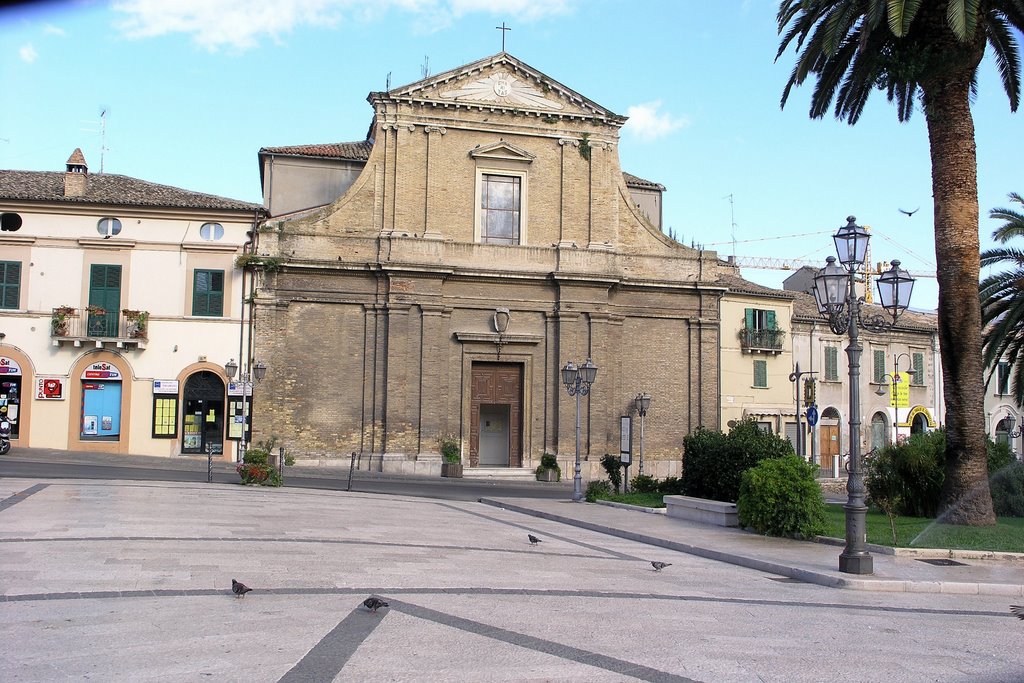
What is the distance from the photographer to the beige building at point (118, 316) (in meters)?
34.4

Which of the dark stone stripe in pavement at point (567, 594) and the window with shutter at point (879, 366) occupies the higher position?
the window with shutter at point (879, 366)

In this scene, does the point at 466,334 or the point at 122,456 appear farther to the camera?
the point at 466,334

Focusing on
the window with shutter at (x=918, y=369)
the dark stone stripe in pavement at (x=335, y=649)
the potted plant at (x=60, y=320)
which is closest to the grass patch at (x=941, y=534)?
the dark stone stripe in pavement at (x=335, y=649)

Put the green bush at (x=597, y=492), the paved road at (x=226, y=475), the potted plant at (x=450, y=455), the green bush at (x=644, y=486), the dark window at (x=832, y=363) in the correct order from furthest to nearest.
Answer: the dark window at (x=832, y=363), the potted plant at (x=450, y=455), the green bush at (x=644, y=486), the paved road at (x=226, y=475), the green bush at (x=597, y=492)

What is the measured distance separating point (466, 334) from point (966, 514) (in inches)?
874

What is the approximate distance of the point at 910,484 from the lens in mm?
19938

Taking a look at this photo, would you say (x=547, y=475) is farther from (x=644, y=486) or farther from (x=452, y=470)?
(x=644, y=486)

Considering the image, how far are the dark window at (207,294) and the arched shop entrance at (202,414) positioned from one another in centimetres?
231

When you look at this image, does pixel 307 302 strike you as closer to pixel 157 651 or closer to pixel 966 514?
pixel 966 514

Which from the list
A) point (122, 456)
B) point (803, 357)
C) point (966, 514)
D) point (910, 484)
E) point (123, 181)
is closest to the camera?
point (966, 514)

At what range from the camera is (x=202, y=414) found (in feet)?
116

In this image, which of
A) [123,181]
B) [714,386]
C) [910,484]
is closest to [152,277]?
[123,181]

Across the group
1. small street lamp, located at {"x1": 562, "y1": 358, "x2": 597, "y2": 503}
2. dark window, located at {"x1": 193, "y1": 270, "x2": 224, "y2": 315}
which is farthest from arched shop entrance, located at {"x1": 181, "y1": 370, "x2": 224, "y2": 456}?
small street lamp, located at {"x1": 562, "y1": 358, "x2": 597, "y2": 503}

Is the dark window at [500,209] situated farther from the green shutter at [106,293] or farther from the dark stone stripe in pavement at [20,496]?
the dark stone stripe in pavement at [20,496]
